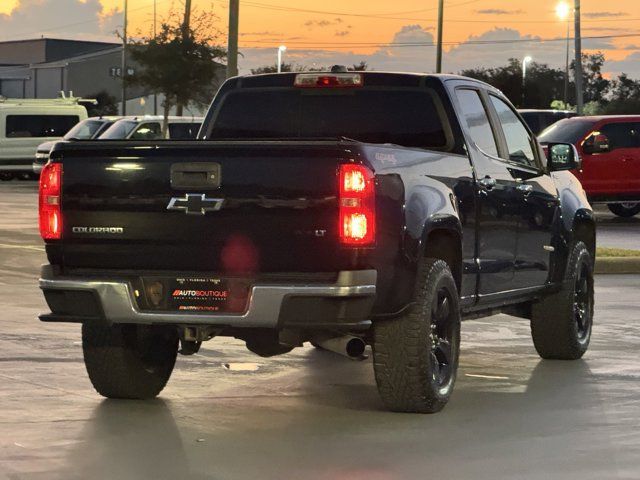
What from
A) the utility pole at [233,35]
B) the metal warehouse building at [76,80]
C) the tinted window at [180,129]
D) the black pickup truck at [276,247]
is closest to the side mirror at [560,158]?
the black pickup truck at [276,247]

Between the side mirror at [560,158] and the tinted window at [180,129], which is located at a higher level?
the side mirror at [560,158]

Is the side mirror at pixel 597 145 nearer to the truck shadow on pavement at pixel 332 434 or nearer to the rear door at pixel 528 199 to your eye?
the rear door at pixel 528 199

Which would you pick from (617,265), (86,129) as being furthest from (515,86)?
(617,265)

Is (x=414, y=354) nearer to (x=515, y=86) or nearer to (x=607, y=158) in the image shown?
(x=607, y=158)

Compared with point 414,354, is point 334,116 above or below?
above

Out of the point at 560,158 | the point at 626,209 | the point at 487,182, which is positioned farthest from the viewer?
the point at 626,209

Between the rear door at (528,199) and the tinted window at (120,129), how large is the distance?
30.4m

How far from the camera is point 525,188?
11578mm

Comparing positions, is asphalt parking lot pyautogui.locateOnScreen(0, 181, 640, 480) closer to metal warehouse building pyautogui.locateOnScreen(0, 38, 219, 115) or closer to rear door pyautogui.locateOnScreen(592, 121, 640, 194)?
rear door pyautogui.locateOnScreen(592, 121, 640, 194)

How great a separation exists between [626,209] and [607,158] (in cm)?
216

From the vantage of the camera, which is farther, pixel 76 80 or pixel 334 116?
pixel 76 80

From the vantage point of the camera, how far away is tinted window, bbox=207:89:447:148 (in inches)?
426

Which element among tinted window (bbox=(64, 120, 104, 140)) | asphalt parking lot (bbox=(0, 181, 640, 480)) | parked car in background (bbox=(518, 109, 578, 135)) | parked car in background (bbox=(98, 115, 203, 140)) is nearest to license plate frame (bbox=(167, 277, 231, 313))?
asphalt parking lot (bbox=(0, 181, 640, 480))

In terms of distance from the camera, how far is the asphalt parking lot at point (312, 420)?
313 inches
